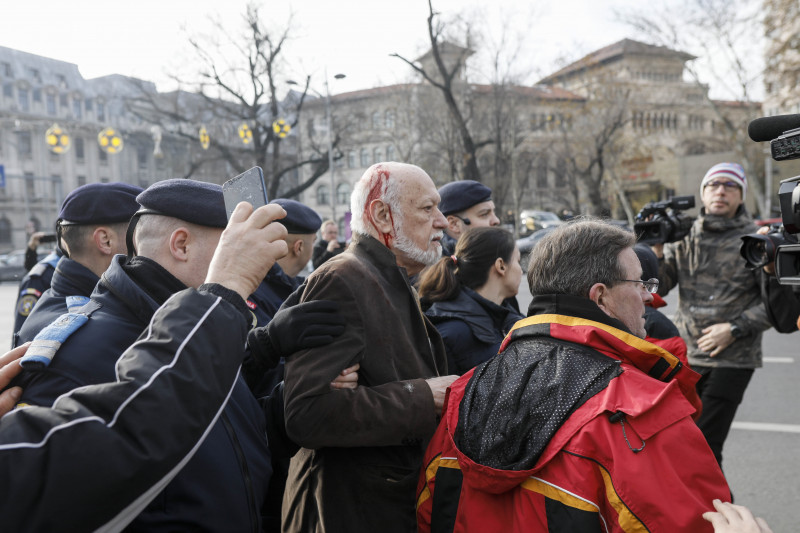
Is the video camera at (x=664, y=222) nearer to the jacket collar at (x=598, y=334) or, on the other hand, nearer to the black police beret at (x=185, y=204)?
the jacket collar at (x=598, y=334)

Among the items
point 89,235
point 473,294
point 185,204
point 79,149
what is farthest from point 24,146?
point 185,204

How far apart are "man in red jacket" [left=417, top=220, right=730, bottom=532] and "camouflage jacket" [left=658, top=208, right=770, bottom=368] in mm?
2434

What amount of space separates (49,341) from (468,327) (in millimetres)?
1802

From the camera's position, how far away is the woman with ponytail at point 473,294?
2824mm

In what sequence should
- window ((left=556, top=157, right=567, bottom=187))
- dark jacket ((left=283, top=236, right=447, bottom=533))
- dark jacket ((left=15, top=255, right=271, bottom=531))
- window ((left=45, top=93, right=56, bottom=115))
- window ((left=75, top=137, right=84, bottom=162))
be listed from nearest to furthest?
1. dark jacket ((left=15, top=255, right=271, bottom=531))
2. dark jacket ((left=283, top=236, right=447, bottom=533))
3. window ((left=556, top=157, right=567, bottom=187))
4. window ((left=45, top=93, right=56, bottom=115))
5. window ((left=75, top=137, right=84, bottom=162))

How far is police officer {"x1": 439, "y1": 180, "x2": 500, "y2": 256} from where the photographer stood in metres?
4.41

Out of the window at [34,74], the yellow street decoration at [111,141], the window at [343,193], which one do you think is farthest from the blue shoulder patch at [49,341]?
the window at [34,74]

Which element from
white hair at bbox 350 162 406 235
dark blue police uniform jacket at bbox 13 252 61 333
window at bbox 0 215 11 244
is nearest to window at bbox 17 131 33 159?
window at bbox 0 215 11 244

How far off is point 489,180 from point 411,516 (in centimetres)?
3615

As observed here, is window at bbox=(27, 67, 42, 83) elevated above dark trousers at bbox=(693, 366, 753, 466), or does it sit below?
above

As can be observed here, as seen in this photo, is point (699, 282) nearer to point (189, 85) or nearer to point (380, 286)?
point (380, 286)

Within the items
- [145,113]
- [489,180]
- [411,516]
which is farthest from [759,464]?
[489,180]

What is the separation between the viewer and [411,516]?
206cm

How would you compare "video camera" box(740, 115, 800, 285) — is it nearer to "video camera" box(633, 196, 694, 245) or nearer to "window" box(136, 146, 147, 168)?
"video camera" box(633, 196, 694, 245)
